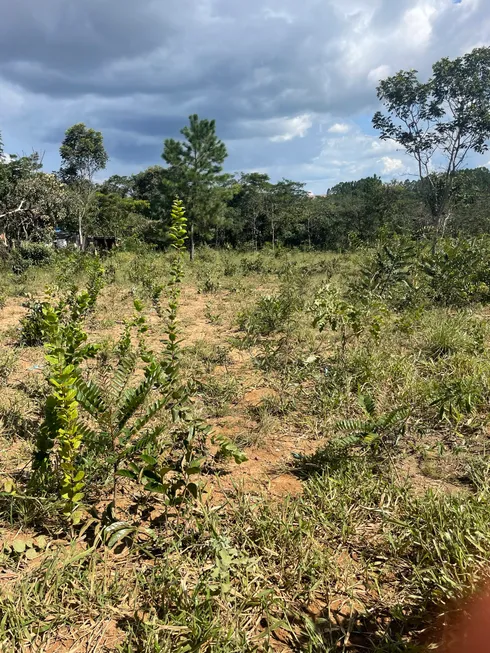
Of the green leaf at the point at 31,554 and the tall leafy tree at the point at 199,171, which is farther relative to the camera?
the tall leafy tree at the point at 199,171

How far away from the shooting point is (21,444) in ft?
8.15

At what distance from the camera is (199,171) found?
45.0ft

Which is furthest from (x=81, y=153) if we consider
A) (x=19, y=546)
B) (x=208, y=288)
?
(x=19, y=546)

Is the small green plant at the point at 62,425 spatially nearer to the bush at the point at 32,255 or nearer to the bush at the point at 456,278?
the bush at the point at 456,278

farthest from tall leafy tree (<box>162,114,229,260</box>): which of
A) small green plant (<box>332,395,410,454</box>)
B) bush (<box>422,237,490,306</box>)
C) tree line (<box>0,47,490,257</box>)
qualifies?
small green plant (<box>332,395,410,454</box>)

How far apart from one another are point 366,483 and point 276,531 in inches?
A: 23.3

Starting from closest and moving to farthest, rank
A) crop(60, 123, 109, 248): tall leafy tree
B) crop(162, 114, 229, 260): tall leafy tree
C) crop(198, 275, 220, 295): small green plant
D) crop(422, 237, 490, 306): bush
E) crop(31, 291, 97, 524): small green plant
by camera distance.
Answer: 1. crop(31, 291, 97, 524): small green plant
2. crop(422, 237, 490, 306): bush
3. crop(198, 275, 220, 295): small green plant
4. crop(162, 114, 229, 260): tall leafy tree
5. crop(60, 123, 109, 248): tall leafy tree

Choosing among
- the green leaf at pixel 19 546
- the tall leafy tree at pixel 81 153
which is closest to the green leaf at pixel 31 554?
the green leaf at pixel 19 546

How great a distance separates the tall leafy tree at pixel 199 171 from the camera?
523 inches

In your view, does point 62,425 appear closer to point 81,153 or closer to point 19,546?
point 19,546

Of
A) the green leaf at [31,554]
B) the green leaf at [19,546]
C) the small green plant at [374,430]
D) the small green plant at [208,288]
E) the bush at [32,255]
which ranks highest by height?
the bush at [32,255]

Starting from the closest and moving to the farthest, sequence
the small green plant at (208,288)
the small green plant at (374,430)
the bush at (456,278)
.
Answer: the small green plant at (374,430), the bush at (456,278), the small green plant at (208,288)

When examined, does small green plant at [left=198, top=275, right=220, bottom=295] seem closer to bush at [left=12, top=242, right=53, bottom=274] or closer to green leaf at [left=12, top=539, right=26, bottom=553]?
bush at [left=12, top=242, right=53, bottom=274]

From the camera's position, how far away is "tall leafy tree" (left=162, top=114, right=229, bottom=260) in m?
13.3
